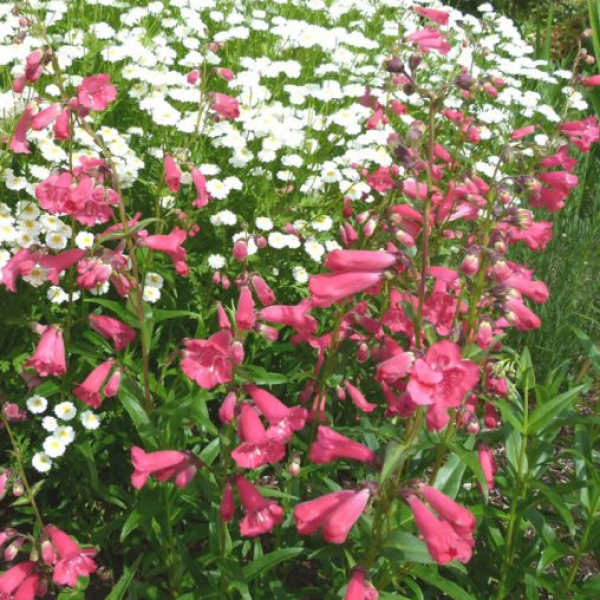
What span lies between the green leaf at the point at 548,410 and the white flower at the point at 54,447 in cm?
148

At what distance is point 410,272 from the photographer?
1.65m

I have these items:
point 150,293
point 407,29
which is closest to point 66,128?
point 150,293

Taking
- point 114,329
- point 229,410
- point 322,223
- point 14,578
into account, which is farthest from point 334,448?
point 322,223

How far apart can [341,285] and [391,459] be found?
1.28ft

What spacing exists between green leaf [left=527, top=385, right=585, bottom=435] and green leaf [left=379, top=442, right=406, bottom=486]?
67 centimetres

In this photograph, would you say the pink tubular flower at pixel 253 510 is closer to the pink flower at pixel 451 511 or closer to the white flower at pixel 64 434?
the pink flower at pixel 451 511

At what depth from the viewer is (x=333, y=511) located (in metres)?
1.67

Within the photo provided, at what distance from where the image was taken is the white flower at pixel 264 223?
319 centimetres

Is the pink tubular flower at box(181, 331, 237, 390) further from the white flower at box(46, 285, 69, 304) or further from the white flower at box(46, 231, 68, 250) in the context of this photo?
the white flower at box(46, 231, 68, 250)

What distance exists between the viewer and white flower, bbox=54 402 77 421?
8.28ft

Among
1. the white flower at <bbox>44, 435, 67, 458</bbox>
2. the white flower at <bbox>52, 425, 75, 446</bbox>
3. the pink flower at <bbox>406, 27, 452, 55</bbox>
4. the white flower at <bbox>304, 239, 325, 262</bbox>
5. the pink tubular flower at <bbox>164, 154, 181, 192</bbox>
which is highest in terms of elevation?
the pink flower at <bbox>406, 27, 452, 55</bbox>

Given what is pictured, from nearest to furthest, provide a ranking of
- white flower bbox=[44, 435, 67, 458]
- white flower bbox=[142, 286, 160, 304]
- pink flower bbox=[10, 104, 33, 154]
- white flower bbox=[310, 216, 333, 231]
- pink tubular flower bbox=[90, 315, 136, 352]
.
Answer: pink tubular flower bbox=[90, 315, 136, 352] < pink flower bbox=[10, 104, 33, 154] < white flower bbox=[44, 435, 67, 458] < white flower bbox=[142, 286, 160, 304] < white flower bbox=[310, 216, 333, 231]

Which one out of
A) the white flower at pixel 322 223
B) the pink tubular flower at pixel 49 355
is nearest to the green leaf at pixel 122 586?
the pink tubular flower at pixel 49 355

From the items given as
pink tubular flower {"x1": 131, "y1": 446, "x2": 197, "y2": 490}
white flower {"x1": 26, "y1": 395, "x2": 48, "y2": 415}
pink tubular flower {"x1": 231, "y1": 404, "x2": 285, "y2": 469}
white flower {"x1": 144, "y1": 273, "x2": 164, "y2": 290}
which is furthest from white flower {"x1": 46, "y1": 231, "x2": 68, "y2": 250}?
pink tubular flower {"x1": 231, "y1": 404, "x2": 285, "y2": 469}
